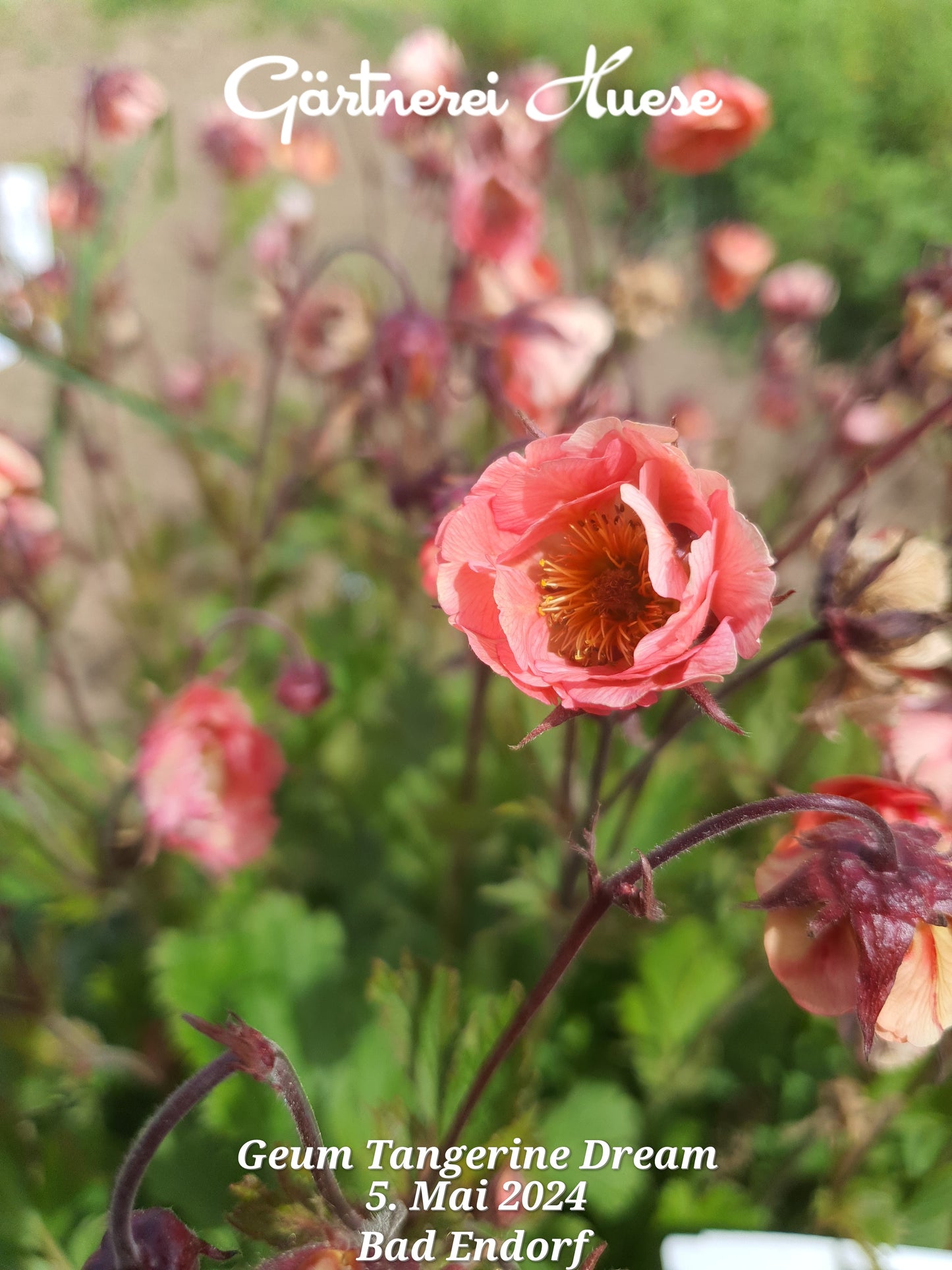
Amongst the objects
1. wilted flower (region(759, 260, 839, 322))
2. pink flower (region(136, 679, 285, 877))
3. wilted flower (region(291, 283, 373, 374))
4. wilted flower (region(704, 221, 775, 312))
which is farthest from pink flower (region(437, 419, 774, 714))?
wilted flower (region(759, 260, 839, 322))

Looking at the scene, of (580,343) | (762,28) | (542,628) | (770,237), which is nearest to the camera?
(542,628)

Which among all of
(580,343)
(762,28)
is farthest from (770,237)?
(580,343)

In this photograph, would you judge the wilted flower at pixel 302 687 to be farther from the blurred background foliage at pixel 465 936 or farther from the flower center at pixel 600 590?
the flower center at pixel 600 590

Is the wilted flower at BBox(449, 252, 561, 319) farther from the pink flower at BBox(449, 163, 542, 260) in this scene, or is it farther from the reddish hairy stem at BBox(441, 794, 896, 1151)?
the reddish hairy stem at BBox(441, 794, 896, 1151)

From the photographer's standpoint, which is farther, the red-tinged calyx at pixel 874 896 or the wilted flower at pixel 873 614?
the wilted flower at pixel 873 614

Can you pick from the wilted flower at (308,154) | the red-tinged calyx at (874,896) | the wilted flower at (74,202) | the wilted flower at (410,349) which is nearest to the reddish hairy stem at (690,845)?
the red-tinged calyx at (874,896)

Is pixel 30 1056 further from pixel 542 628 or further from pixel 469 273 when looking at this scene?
pixel 469 273
